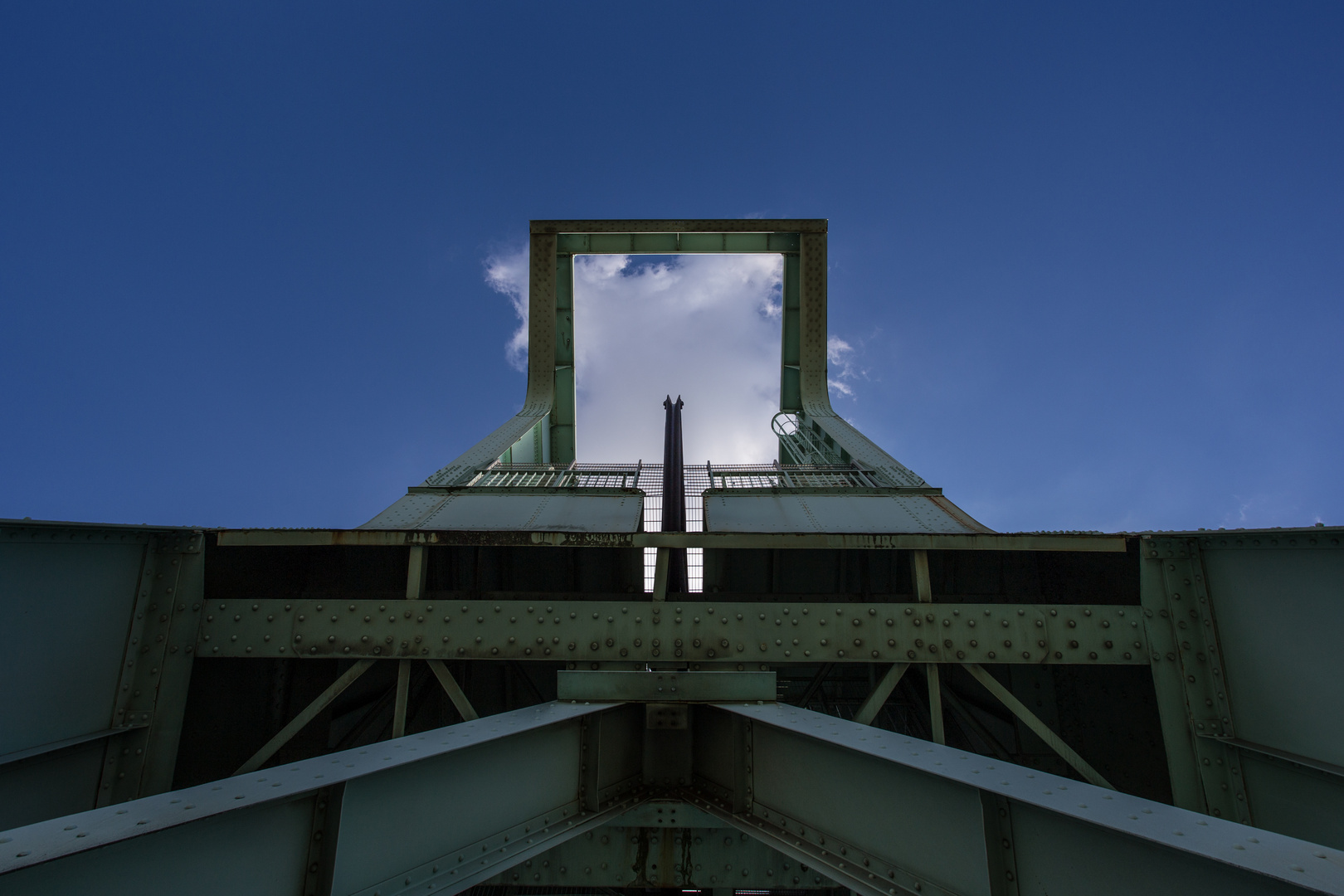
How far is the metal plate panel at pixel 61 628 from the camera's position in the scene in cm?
410

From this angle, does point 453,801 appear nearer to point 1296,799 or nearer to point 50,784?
point 50,784

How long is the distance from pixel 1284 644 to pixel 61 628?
32.7ft

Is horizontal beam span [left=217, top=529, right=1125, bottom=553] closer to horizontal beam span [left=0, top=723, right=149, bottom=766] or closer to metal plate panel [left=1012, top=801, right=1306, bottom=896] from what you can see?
horizontal beam span [left=0, top=723, right=149, bottom=766]

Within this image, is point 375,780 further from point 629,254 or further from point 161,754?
point 629,254

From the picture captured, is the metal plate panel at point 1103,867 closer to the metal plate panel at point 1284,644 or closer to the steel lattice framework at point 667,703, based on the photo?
the steel lattice framework at point 667,703

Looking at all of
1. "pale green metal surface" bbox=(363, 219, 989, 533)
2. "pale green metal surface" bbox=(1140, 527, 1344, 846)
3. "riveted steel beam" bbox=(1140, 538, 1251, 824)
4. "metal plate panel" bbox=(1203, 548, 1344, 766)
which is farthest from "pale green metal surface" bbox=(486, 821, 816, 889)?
"pale green metal surface" bbox=(363, 219, 989, 533)

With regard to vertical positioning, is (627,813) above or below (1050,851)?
below

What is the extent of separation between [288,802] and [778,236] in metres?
16.3

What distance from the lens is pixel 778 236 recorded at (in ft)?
51.5

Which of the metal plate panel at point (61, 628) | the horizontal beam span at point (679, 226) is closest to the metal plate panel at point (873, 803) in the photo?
the metal plate panel at point (61, 628)

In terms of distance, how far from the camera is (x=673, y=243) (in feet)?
52.0

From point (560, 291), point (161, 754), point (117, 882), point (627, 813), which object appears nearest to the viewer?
point (117, 882)

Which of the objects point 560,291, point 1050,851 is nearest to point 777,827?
point 1050,851

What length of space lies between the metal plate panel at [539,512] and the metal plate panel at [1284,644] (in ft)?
18.4
